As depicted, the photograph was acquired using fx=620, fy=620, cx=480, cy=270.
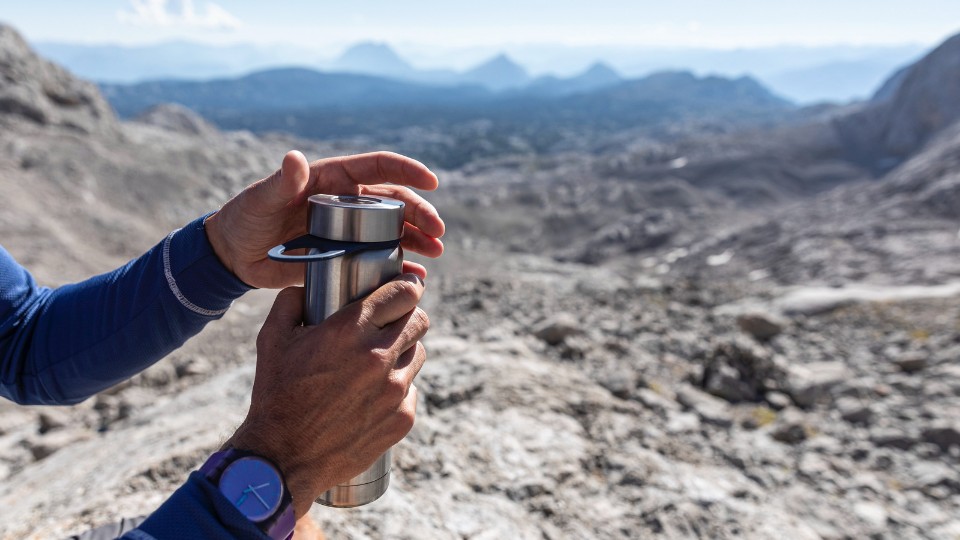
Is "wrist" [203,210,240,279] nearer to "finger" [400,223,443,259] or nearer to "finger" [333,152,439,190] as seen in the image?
"finger" [333,152,439,190]

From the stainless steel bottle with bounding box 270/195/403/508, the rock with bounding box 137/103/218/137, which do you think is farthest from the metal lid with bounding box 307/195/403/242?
the rock with bounding box 137/103/218/137

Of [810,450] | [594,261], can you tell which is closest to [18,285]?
[810,450]

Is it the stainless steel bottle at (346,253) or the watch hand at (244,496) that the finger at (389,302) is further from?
the watch hand at (244,496)

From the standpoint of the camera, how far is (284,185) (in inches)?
92.0

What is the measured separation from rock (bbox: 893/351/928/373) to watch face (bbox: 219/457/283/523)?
913cm

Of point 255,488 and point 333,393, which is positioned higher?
point 333,393

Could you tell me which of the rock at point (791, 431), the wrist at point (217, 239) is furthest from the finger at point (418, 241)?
the rock at point (791, 431)

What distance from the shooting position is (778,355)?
9078mm

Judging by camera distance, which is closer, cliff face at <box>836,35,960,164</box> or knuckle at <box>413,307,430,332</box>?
knuckle at <box>413,307,430,332</box>

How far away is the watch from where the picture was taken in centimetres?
174

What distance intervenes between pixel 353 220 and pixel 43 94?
3093 cm

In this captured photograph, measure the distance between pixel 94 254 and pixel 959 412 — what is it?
708 inches

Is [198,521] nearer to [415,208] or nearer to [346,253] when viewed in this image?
[346,253]

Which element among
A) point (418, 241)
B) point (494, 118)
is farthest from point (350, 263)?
point (494, 118)
